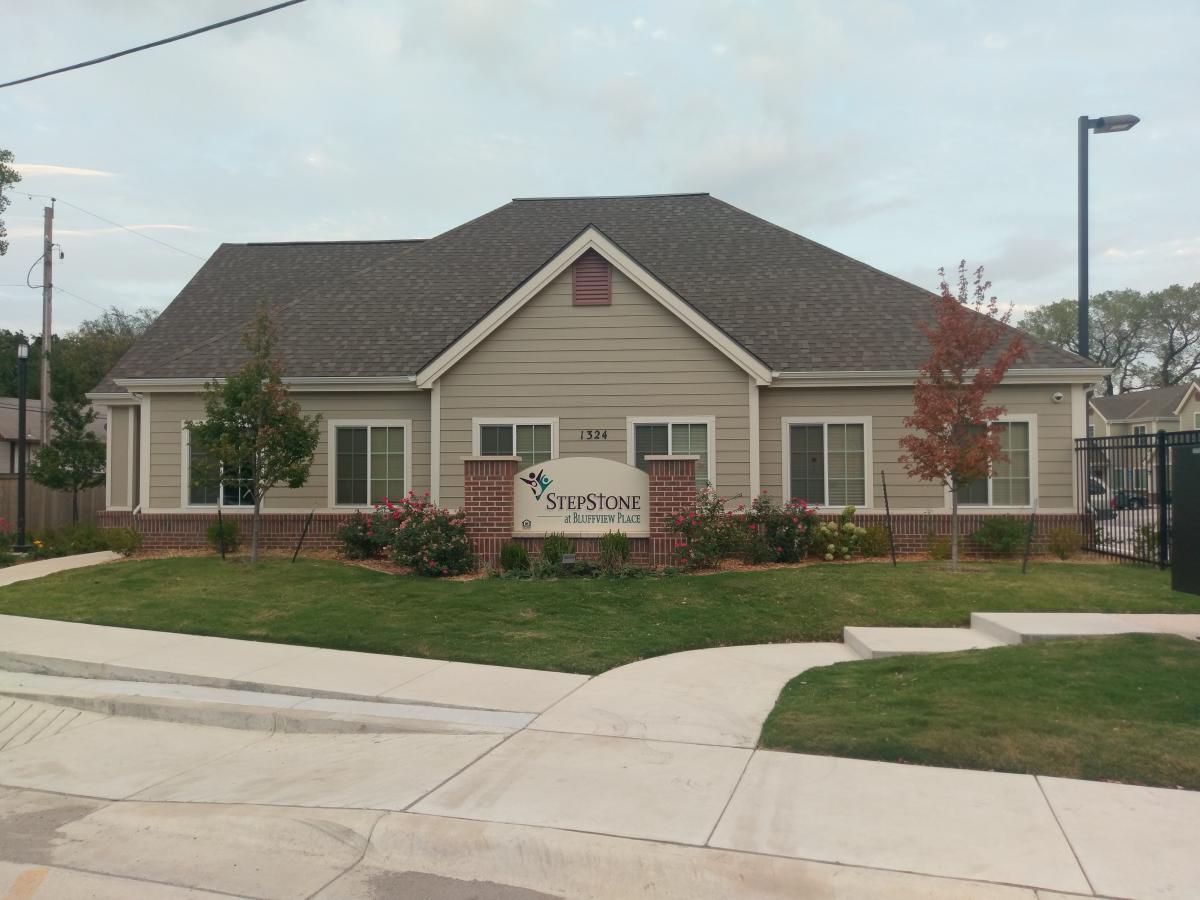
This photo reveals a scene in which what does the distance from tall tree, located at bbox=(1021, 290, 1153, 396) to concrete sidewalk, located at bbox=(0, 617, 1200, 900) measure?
74.6 meters

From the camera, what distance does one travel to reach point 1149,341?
74062 mm

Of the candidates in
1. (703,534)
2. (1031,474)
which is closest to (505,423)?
(703,534)

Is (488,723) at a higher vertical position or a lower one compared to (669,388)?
lower

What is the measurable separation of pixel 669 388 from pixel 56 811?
11413 millimetres

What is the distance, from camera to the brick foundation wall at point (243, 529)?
1652cm

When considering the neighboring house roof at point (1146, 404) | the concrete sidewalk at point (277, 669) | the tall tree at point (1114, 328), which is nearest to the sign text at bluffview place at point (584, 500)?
the concrete sidewalk at point (277, 669)

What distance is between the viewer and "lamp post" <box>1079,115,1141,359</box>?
51.1ft

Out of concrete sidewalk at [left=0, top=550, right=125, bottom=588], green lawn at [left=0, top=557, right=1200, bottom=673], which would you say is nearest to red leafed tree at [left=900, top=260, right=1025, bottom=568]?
green lawn at [left=0, top=557, right=1200, bottom=673]

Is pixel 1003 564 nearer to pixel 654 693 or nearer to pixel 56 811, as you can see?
pixel 654 693

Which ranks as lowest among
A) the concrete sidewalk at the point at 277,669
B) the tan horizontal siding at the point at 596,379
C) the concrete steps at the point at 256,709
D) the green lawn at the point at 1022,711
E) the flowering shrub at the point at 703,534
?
the concrete steps at the point at 256,709

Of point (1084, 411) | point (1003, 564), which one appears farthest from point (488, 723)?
point (1084, 411)

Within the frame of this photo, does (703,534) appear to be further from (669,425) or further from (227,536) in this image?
(227,536)

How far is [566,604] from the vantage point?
441 inches

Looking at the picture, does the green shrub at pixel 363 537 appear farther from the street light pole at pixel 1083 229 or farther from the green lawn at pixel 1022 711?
the street light pole at pixel 1083 229
